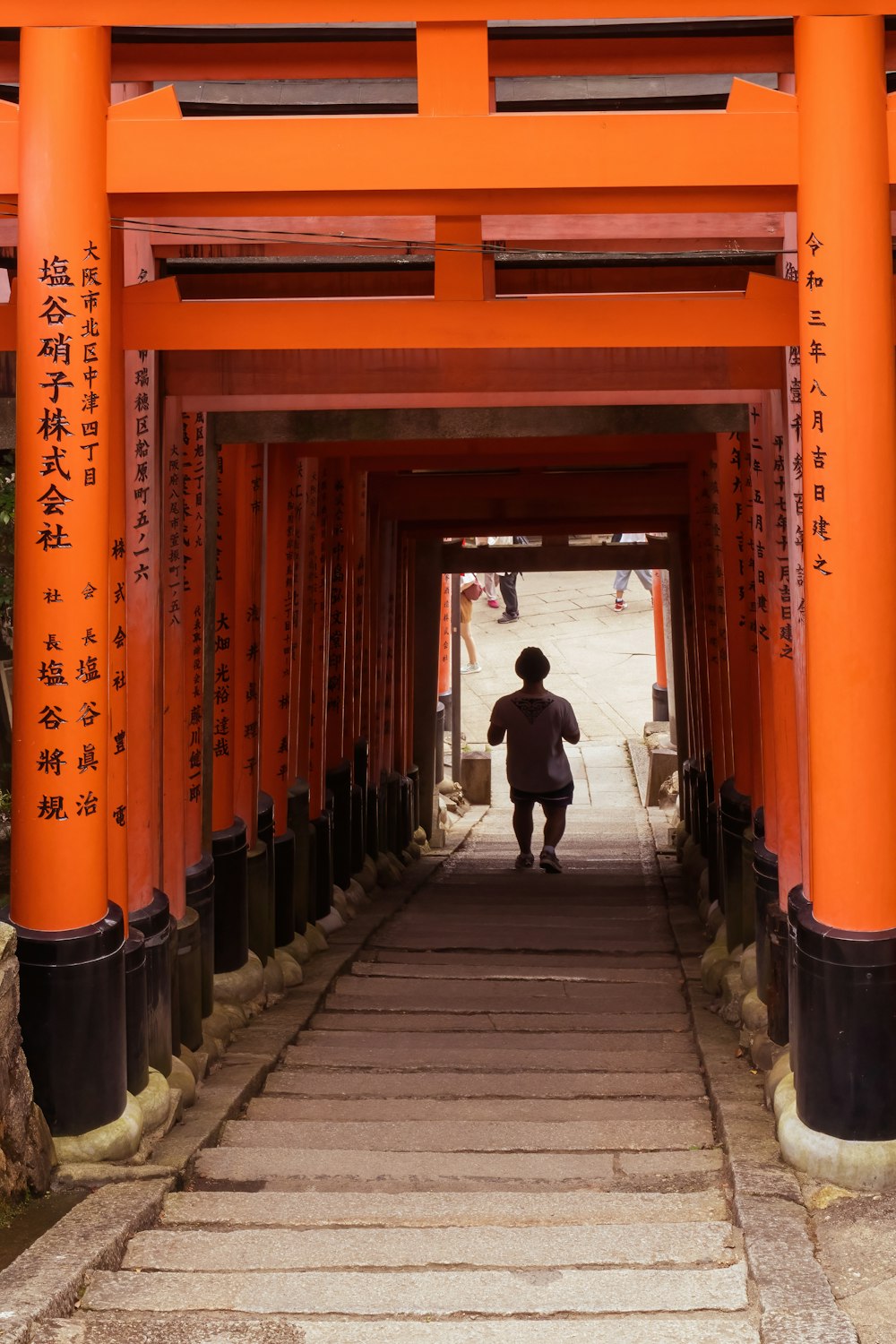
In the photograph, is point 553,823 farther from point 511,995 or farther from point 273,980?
point 273,980

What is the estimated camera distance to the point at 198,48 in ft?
14.1

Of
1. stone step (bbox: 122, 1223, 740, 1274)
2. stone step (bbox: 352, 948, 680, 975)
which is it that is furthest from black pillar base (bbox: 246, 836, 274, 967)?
stone step (bbox: 122, 1223, 740, 1274)

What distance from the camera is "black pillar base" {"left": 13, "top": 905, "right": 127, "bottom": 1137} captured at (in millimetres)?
4043

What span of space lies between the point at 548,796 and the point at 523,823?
21.5 inches

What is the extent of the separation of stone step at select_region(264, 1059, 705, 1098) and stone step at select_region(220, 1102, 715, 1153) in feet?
1.10

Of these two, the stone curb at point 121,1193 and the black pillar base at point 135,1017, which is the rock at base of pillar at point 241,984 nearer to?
the stone curb at point 121,1193

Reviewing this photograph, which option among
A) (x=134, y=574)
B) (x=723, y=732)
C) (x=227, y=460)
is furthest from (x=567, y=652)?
(x=134, y=574)

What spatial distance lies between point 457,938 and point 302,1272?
5.01 meters

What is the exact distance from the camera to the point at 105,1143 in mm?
4074

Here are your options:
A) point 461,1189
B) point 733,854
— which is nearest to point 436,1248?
point 461,1189

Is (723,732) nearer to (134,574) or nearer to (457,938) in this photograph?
(457,938)

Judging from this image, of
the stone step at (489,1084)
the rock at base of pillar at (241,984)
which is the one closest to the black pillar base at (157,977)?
the stone step at (489,1084)

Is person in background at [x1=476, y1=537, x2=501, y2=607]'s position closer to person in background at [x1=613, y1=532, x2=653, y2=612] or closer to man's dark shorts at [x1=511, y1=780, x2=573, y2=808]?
person in background at [x1=613, y1=532, x2=653, y2=612]

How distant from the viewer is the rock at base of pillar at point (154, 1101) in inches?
170
